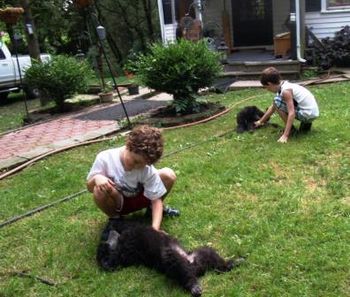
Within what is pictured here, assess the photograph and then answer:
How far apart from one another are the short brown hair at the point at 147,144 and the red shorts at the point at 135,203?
0.49 m

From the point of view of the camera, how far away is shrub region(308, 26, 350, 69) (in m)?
10.9

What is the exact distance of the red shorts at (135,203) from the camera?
3.58 m

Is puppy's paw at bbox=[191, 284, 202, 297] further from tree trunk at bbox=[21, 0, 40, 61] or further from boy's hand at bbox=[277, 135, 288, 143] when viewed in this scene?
tree trunk at bbox=[21, 0, 40, 61]

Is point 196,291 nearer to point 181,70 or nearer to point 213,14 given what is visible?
point 181,70

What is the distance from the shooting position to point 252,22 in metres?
13.5

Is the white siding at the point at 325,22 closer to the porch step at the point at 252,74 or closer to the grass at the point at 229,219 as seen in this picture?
the porch step at the point at 252,74

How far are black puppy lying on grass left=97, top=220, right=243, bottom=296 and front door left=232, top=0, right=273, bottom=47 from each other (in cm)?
1104

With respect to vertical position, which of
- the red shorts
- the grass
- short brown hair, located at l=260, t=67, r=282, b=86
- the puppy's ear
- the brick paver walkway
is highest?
short brown hair, located at l=260, t=67, r=282, b=86

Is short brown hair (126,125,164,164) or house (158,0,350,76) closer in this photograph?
short brown hair (126,125,164,164)

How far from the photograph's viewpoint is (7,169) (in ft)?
19.1

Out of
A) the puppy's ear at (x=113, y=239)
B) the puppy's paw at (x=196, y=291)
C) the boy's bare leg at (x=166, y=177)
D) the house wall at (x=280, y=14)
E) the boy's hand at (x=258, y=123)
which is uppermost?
the house wall at (x=280, y=14)

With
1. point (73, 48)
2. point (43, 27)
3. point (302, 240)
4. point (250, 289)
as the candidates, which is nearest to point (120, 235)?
point (250, 289)

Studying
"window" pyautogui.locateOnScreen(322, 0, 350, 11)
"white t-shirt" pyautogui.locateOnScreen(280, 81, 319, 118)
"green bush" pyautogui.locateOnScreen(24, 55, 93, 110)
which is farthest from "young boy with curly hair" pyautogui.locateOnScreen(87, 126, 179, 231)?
"window" pyautogui.locateOnScreen(322, 0, 350, 11)

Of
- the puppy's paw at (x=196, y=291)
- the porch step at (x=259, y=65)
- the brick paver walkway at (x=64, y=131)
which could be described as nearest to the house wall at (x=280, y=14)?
the porch step at (x=259, y=65)
